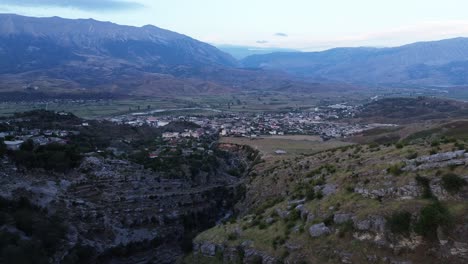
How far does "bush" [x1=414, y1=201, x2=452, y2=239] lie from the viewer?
61.6 ft

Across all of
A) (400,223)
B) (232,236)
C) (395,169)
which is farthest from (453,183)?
(232,236)

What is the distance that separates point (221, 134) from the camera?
102938 millimetres

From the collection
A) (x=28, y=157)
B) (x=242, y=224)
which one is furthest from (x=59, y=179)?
(x=242, y=224)

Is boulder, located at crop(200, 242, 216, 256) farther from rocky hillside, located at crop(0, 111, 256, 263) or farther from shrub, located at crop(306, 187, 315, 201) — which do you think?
shrub, located at crop(306, 187, 315, 201)

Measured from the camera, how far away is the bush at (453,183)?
2041cm

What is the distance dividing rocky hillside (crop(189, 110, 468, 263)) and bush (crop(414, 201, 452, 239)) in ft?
0.13

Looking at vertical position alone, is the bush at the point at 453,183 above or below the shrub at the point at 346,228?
above

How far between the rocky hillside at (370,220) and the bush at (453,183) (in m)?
0.04

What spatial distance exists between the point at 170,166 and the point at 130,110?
4771 inches

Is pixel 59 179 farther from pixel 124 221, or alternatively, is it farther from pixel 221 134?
pixel 221 134

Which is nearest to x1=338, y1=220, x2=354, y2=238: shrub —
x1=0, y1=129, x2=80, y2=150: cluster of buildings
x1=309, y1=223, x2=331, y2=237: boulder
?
x1=309, y1=223, x2=331, y2=237: boulder

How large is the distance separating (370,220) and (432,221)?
10.5ft

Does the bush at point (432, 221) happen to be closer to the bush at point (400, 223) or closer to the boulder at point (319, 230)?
the bush at point (400, 223)

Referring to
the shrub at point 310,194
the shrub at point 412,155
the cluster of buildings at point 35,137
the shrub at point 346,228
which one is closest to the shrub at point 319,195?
the shrub at point 310,194
